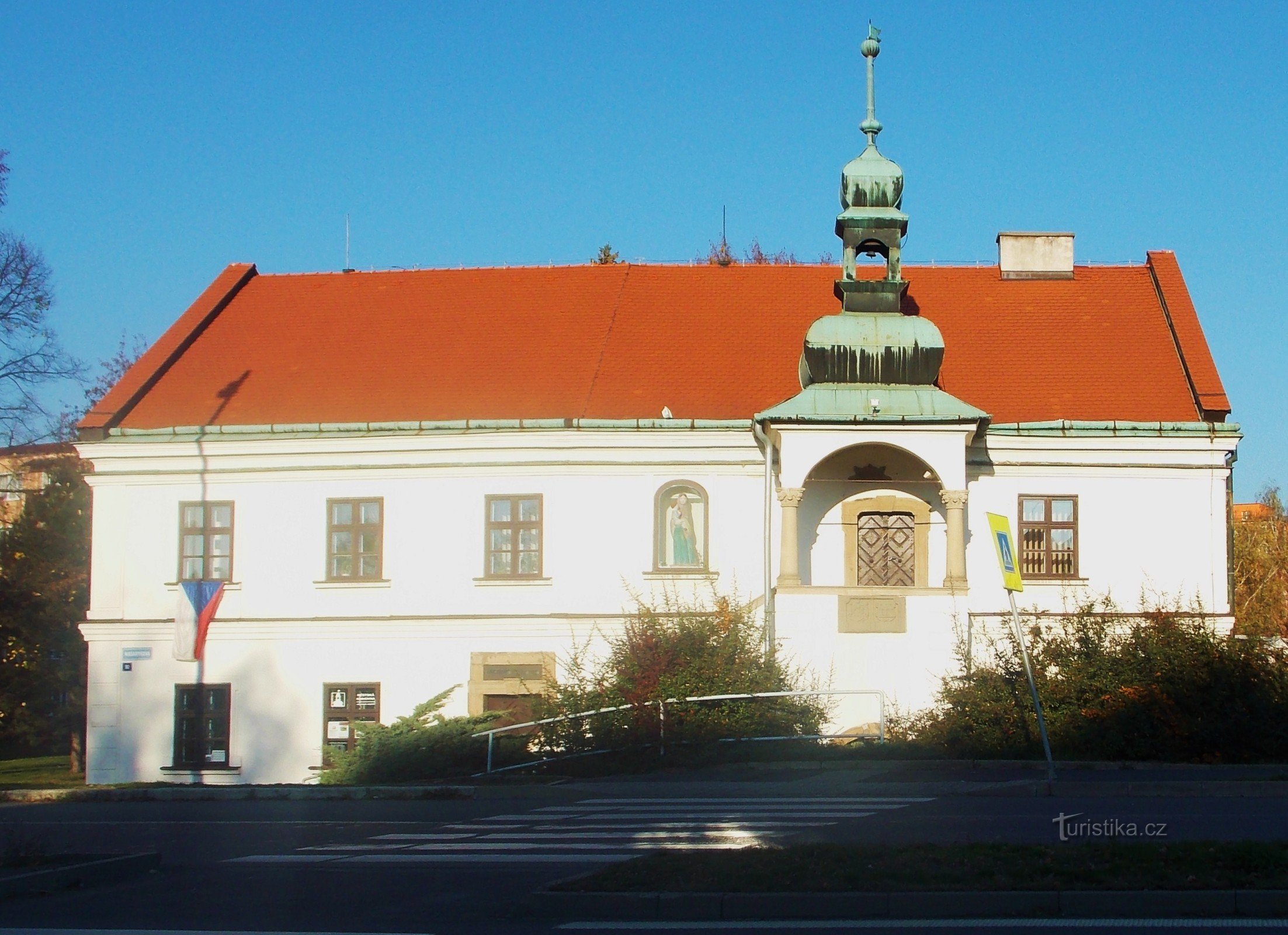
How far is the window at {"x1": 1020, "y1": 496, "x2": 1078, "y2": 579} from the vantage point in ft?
88.7

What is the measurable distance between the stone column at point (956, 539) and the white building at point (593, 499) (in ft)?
0.19

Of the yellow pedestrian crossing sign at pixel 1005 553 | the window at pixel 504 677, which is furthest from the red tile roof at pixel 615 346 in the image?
the yellow pedestrian crossing sign at pixel 1005 553

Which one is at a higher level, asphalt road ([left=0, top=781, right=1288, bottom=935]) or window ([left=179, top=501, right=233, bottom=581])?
window ([left=179, top=501, right=233, bottom=581])

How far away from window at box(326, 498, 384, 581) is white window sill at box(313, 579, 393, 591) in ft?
0.42

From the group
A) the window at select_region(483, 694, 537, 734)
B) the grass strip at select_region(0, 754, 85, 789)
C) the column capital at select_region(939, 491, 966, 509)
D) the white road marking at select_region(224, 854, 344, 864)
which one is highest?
the column capital at select_region(939, 491, 966, 509)

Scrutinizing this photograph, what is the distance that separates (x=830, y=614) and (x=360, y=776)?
8.05 meters

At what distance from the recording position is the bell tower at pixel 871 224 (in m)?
27.0

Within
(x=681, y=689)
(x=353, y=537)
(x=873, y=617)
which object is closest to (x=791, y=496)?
(x=873, y=617)

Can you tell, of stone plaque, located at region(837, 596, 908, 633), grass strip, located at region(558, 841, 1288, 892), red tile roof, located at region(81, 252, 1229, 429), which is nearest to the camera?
grass strip, located at region(558, 841, 1288, 892)

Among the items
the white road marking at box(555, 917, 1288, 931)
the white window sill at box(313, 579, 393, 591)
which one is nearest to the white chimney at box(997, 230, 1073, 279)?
the white window sill at box(313, 579, 393, 591)

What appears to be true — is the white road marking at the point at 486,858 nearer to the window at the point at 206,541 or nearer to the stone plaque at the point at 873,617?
the stone plaque at the point at 873,617

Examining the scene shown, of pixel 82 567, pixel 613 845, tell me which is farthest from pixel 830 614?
pixel 82 567

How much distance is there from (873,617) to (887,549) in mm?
2559

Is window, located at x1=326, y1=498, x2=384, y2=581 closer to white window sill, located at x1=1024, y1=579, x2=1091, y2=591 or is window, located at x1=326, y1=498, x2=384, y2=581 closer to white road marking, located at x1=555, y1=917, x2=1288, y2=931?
white window sill, located at x1=1024, y1=579, x2=1091, y2=591
